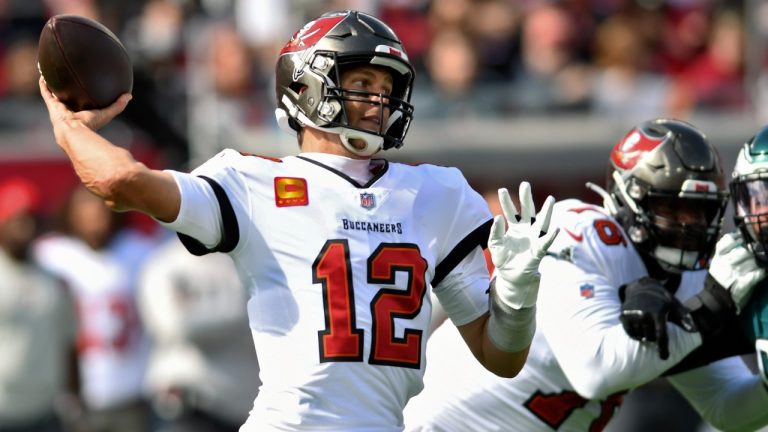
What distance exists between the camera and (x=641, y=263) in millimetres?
5285

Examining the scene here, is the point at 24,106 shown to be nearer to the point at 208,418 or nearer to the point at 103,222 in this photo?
the point at 103,222

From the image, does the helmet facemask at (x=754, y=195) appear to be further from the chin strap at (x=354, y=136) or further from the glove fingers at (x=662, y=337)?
the chin strap at (x=354, y=136)

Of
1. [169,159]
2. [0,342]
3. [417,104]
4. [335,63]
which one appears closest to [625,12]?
[417,104]

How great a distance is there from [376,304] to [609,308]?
49.5 inches

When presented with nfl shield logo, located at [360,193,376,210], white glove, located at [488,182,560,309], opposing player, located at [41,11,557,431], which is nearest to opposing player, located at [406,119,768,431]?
opposing player, located at [41,11,557,431]

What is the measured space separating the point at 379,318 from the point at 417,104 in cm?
738

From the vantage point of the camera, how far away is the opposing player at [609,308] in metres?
4.95

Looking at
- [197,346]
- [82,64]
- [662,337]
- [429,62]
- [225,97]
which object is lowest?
[197,346]

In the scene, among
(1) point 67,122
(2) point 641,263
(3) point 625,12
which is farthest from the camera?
(3) point 625,12

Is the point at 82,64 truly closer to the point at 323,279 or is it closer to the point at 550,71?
the point at 323,279

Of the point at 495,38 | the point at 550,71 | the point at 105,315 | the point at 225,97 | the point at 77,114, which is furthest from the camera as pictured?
the point at 495,38

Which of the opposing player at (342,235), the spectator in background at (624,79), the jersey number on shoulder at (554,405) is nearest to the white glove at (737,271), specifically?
the jersey number on shoulder at (554,405)

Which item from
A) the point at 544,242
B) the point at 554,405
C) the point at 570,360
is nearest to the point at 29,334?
the point at 554,405

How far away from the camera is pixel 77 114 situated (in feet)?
13.1
